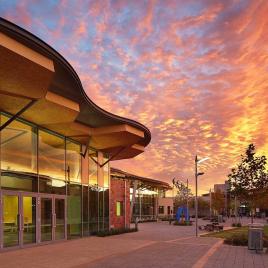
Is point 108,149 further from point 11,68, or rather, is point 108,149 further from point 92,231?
point 11,68

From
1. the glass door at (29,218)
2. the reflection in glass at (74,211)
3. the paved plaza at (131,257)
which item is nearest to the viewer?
the paved plaza at (131,257)

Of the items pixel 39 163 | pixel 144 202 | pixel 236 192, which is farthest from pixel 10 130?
pixel 144 202

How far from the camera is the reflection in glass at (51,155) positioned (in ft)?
78.1

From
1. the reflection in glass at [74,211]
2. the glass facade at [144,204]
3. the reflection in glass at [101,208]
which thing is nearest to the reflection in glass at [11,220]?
the reflection in glass at [74,211]

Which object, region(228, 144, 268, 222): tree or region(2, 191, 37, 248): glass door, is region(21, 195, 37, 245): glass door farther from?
region(228, 144, 268, 222): tree

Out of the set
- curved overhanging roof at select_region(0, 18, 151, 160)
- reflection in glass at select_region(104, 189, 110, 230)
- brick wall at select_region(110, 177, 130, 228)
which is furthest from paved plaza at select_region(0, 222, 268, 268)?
brick wall at select_region(110, 177, 130, 228)

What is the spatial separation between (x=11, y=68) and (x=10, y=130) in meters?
6.80

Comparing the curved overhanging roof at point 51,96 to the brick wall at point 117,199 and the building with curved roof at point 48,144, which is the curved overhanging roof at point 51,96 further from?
the brick wall at point 117,199

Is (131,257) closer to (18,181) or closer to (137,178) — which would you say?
(18,181)

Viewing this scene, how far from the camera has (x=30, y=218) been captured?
2205 centimetres

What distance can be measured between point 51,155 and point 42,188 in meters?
2.14

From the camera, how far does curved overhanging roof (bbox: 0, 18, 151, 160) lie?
13883 mm

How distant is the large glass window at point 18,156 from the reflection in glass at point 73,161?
177 inches

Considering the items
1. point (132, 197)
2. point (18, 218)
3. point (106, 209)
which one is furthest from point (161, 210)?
point (18, 218)
